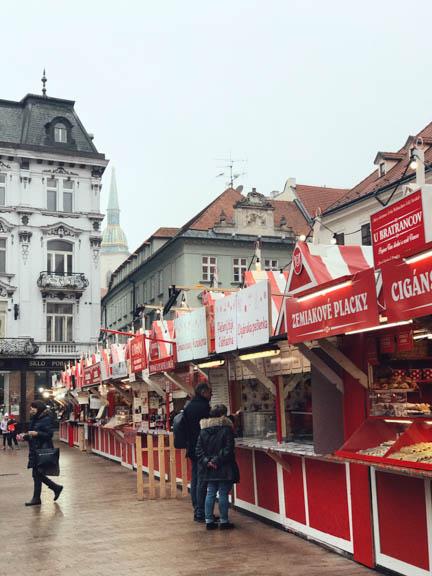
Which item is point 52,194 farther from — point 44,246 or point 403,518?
point 403,518

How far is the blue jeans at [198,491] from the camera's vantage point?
9.96m

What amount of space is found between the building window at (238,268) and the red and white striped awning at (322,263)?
36.2 meters

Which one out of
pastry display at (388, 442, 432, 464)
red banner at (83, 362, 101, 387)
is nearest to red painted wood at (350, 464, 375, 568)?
pastry display at (388, 442, 432, 464)

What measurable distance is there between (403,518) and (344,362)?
168 cm

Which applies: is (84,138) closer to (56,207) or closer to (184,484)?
(56,207)

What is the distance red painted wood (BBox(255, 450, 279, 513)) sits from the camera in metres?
9.74

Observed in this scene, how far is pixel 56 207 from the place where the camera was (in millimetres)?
40875

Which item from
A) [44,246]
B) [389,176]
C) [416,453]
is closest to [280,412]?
[416,453]

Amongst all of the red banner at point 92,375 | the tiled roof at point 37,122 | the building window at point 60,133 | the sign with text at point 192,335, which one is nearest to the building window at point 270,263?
the tiled roof at point 37,122

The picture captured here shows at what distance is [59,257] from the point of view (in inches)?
1615

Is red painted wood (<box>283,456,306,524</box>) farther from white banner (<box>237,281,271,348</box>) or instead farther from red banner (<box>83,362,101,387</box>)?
red banner (<box>83,362,101,387</box>)

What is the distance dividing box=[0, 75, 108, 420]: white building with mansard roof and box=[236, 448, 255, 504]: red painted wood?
97.3ft

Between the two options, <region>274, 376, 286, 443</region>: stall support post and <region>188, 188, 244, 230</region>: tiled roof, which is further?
<region>188, 188, 244, 230</region>: tiled roof

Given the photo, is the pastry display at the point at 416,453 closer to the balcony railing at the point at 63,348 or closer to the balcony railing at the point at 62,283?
the balcony railing at the point at 63,348
